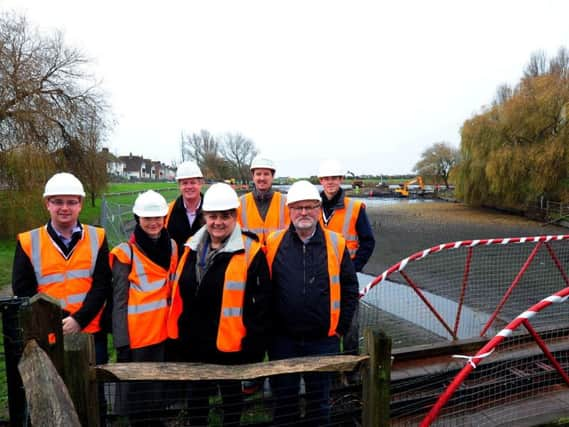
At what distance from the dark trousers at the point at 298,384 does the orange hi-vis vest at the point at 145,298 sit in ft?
2.80

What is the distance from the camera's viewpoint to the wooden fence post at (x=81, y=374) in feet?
5.87

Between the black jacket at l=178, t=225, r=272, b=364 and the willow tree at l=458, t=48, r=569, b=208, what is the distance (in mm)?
23830

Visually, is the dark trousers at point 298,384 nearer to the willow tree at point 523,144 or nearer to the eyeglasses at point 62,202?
the eyeglasses at point 62,202

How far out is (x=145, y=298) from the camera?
268 cm

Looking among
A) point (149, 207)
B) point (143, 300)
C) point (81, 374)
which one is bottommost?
point (81, 374)

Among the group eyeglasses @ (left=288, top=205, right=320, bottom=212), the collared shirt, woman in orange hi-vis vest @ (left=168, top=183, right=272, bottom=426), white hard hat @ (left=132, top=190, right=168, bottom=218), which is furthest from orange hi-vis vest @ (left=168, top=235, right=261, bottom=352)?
the collared shirt

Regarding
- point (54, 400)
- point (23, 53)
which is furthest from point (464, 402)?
point (23, 53)

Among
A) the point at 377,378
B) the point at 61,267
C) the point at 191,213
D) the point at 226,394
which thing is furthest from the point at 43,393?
the point at 191,213

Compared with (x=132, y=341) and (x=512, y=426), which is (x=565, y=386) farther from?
(x=132, y=341)

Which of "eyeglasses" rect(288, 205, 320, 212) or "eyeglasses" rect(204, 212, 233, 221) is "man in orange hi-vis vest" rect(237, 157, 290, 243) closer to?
"eyeglasses" rect(288, 205, 320, 212)

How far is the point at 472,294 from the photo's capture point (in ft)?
26.0

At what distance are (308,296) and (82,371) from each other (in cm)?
142

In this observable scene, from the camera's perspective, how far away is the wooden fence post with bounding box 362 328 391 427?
2.01 metres

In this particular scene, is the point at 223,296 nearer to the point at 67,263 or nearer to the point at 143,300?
the point at 143,300
